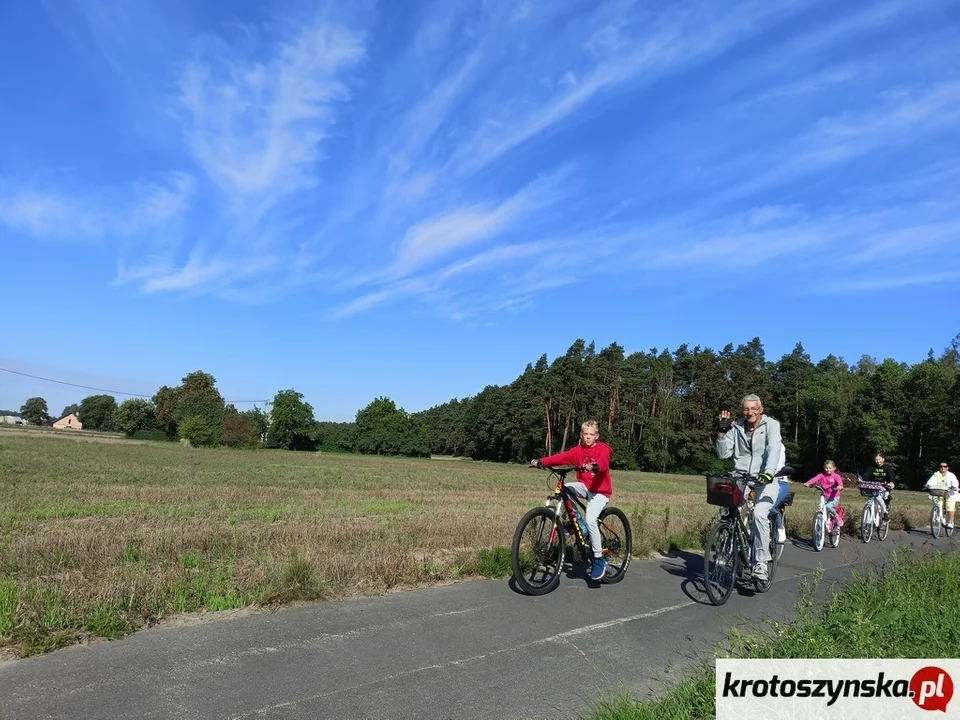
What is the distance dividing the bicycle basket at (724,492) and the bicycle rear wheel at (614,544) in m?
1.18

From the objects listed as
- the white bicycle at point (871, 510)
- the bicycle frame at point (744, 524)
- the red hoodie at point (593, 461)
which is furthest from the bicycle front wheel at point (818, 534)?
the red hoodie at point (593, 461)

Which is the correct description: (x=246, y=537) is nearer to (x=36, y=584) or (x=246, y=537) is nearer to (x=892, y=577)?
(x=36, y=584)

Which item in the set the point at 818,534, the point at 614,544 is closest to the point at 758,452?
the point at 614,544

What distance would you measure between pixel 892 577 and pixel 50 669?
714 cm

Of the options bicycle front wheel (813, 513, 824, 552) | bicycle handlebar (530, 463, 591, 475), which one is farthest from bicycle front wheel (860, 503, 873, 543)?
bicycle handlebar (530, 463, 591, 475)

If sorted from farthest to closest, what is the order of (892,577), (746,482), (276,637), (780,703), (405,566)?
1. (746,482)
2. (405,566)
3. (892,577)
4. (276,637)
5. (780,703)

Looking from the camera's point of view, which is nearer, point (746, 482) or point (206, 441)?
point (746, 482)

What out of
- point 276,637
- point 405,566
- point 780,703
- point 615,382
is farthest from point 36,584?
point 615,382

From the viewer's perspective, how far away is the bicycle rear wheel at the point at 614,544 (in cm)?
742

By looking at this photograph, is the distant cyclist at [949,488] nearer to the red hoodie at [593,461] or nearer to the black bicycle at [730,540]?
the black bicycle at [730,540]

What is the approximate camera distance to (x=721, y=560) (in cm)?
705

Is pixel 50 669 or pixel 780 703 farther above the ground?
pixel 780 703

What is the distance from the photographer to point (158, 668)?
4.07 meters

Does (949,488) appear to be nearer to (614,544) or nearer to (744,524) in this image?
(744,524)
